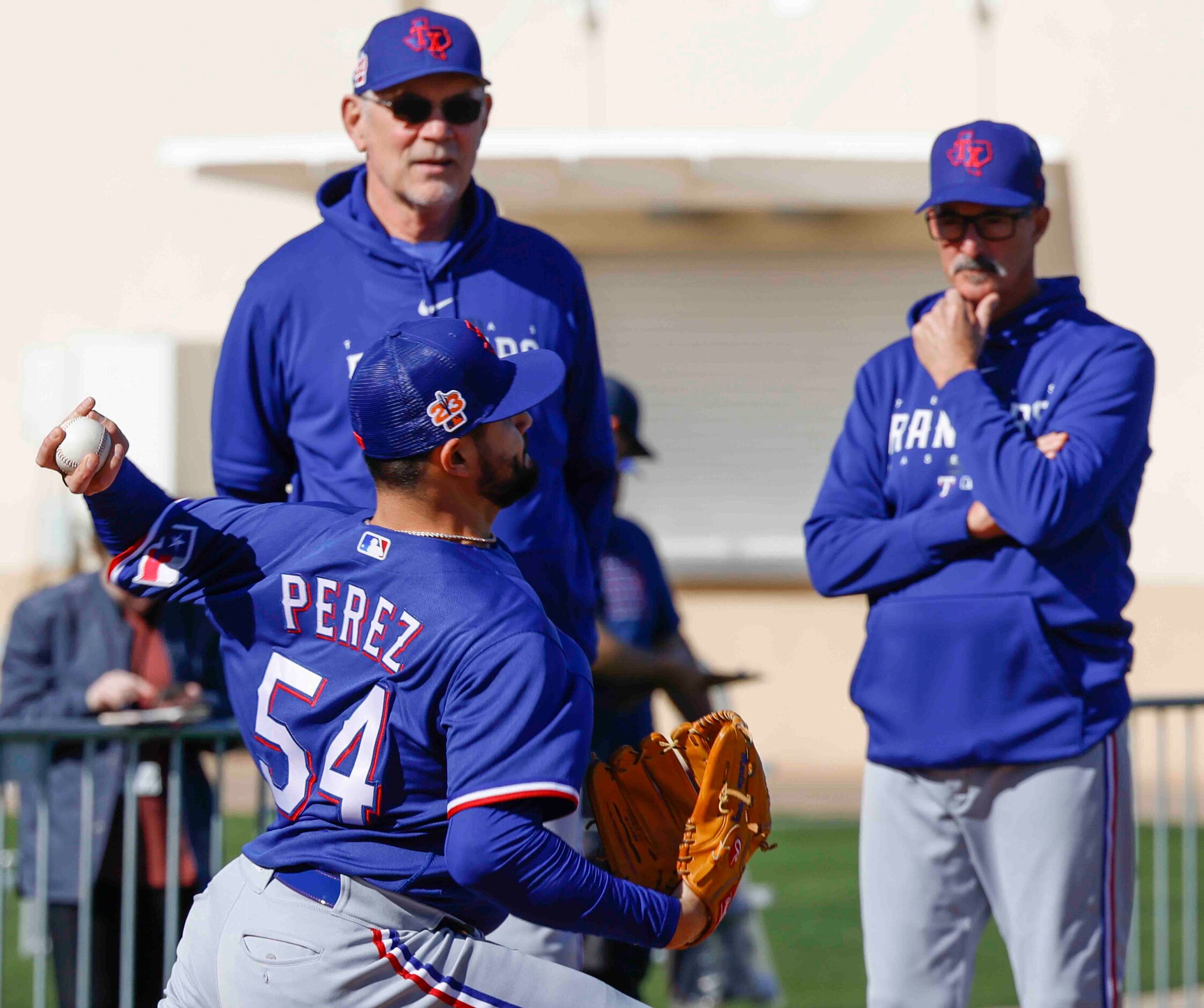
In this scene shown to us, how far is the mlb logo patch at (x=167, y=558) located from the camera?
329 centimetres

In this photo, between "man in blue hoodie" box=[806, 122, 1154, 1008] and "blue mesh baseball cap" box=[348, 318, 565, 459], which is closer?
"blue mesh baseball cap" box=[348, 318, 565, 459]

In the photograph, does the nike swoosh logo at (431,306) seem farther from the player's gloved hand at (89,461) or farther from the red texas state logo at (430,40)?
→ the player's gloved hand at (89,461)

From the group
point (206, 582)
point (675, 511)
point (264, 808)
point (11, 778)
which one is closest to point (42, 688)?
point (11, 778)

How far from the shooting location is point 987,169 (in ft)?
13.3

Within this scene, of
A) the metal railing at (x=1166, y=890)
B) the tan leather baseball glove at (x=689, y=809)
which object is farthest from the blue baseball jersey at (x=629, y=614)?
the tan leather baseball glove at (x=689, y=809)

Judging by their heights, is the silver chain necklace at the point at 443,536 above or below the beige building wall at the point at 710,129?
below

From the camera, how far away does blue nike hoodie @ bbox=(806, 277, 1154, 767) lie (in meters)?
3.87

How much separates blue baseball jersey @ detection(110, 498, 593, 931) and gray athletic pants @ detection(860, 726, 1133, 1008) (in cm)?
117

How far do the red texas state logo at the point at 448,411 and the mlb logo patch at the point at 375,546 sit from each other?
0.72 ft

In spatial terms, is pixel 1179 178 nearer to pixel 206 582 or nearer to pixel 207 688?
pixel 207 688

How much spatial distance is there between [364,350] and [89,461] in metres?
0.83

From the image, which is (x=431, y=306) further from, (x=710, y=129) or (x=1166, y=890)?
(x=710, y=129)

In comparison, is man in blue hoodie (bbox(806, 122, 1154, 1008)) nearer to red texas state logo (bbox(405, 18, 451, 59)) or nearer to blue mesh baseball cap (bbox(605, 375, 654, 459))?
red texas state logo (bbox(405, 18, 451, 59))

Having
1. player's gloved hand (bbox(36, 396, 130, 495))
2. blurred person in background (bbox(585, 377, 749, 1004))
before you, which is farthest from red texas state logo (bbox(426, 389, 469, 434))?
blurred person in background (bbox(585, 377, 749, 1004))
